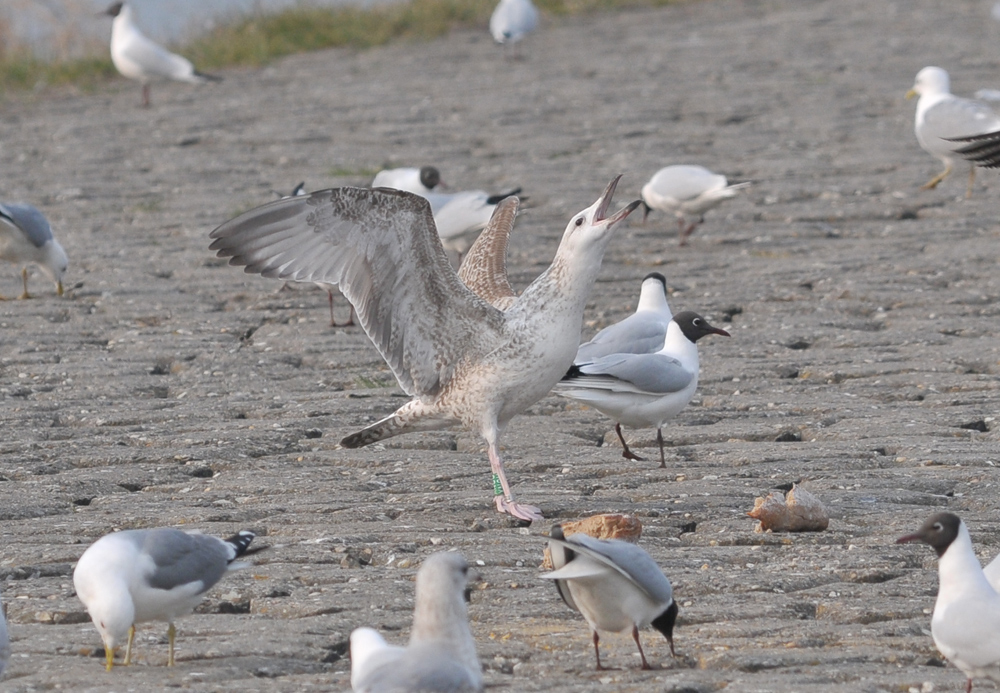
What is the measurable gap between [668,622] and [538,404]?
3.01 metres

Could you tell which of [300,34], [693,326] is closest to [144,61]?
[300,34]

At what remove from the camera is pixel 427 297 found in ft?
17.5

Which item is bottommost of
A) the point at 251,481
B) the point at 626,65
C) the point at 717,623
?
the point at 717,623

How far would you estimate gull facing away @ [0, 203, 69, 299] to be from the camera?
802 centimetres

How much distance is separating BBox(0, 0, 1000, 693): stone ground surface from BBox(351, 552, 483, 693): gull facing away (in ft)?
1.71

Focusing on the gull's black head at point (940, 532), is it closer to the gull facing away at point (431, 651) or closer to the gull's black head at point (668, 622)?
the gull's black head at point (668, 622)

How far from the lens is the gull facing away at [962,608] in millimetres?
3428

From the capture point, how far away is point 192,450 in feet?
18.7

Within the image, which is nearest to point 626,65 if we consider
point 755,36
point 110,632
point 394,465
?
point 755,36

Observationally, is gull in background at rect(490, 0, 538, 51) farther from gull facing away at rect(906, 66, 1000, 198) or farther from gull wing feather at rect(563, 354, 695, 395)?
gull wing feather at rect(563, 354, 695, 395)

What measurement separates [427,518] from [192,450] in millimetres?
1221

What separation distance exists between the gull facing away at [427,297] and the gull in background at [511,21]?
9.18 meters

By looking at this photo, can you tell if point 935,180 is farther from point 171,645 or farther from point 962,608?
point 171,645

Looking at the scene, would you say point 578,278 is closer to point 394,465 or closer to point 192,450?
point 394,465
